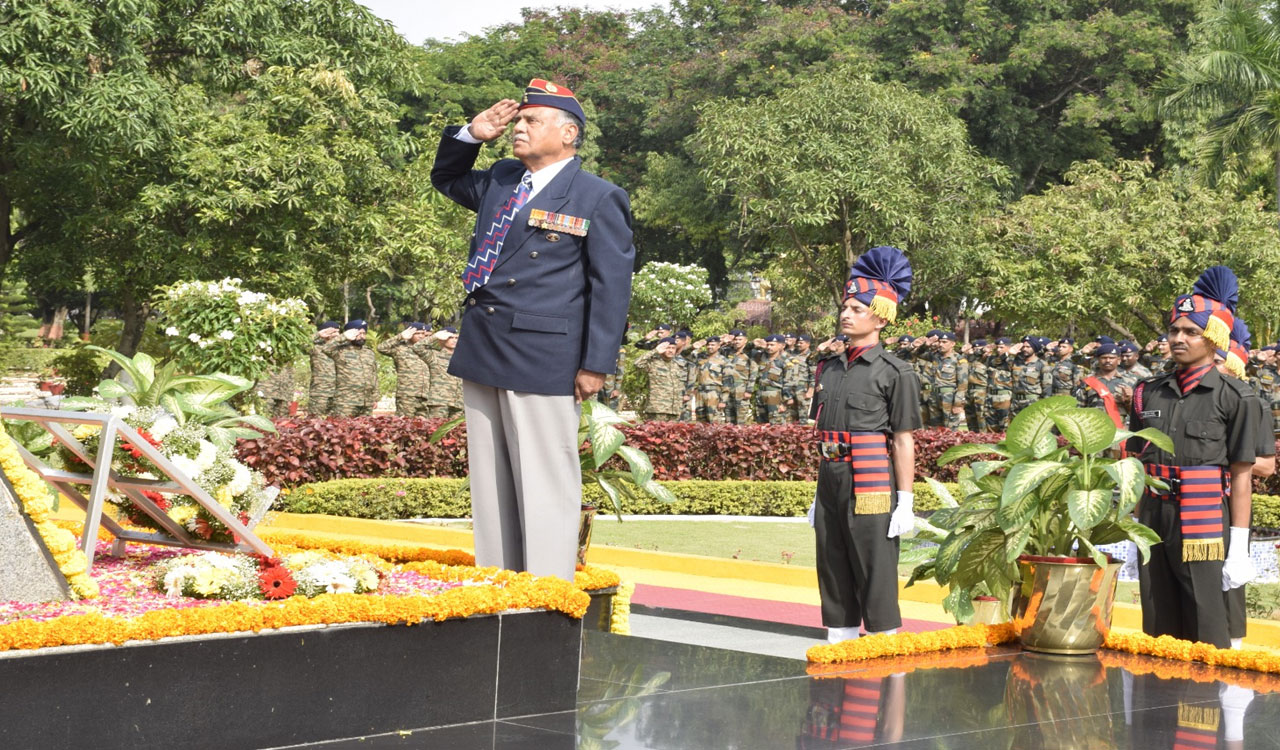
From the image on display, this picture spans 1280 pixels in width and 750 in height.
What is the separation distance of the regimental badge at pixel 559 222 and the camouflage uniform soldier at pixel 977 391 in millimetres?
17808

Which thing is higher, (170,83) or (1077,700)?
Answer: (170,83)

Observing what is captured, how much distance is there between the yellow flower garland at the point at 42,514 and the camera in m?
4.29

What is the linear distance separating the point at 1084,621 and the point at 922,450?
1113 cm

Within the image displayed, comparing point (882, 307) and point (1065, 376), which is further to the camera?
point (1065, 376)

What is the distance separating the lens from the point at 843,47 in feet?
112

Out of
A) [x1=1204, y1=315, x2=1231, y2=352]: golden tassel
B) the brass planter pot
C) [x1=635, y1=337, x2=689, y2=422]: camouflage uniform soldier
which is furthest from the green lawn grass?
[x1=635, y1=337, x2=689, y2=422]: camouflage uniform soldier

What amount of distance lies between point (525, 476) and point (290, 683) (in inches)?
48.9

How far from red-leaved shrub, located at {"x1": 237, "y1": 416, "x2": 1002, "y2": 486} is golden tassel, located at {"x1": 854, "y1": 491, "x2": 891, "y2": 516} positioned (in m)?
7.79

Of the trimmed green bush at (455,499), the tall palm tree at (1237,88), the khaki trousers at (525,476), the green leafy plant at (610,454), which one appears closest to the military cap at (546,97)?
the khaki trousers at (525,476)

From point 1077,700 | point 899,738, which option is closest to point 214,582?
point 899,738

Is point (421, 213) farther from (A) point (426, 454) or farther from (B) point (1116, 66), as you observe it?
(B) point (1116, 66)

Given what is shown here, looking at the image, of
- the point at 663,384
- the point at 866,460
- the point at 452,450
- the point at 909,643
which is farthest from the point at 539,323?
the point at 663,384

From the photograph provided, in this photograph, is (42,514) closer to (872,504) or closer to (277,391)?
(872,504)

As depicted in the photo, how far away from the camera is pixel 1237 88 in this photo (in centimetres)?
2677
